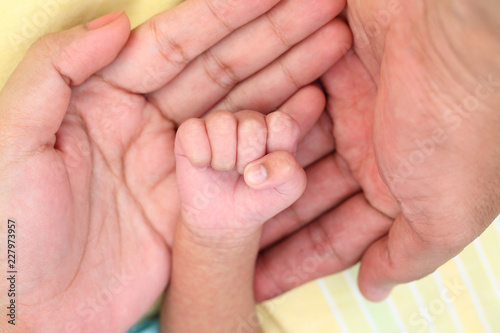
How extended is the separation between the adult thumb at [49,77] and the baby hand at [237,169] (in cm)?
18

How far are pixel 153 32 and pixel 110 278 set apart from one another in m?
0.45

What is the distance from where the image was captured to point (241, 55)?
3.02 feet

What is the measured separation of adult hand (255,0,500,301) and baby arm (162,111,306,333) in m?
0.13

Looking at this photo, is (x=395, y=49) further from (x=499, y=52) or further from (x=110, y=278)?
(x=110, y=278)

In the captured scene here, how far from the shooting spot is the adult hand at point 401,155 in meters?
0.63

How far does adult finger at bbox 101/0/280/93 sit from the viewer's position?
859mm

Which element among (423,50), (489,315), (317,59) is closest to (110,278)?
(317,59)

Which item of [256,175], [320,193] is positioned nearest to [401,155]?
[256,175]

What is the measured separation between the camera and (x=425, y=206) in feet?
2.50

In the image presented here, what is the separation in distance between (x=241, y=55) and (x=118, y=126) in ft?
0.85

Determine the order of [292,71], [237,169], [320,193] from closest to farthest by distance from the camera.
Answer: [237,169] < [292,71] < [320,193]

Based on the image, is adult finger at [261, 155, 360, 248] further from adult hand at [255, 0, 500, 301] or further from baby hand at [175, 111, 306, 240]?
baby hand at [175, 111, 306, 240]

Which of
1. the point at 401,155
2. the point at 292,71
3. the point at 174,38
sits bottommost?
the point at 401,155

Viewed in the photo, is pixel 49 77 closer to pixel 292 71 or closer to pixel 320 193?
pixel 292 71
